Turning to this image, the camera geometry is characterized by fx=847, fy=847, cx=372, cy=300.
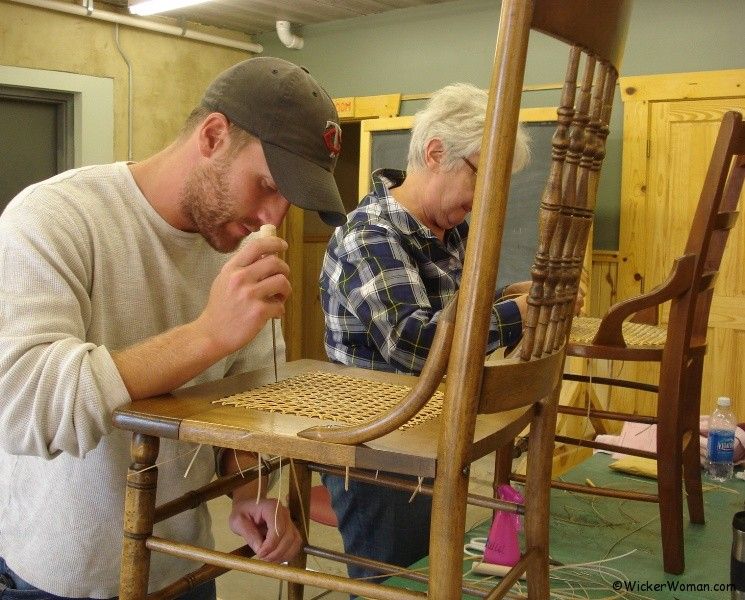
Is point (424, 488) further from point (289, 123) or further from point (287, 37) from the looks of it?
point (287, 37)

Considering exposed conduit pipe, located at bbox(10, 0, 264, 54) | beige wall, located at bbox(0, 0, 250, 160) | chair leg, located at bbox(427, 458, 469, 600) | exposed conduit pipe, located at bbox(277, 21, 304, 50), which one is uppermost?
exposed conduit pipe, located at bbox(277, 21, 304, 50)

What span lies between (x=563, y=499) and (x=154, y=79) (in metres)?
4.07

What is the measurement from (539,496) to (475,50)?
4.34 m

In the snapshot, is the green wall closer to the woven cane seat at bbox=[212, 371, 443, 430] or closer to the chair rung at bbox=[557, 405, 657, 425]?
the chair rung at bbox=[557, 405, 657, 425]

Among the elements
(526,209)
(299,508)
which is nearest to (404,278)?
(299,508)

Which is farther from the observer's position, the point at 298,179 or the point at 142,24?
the point at 142,24

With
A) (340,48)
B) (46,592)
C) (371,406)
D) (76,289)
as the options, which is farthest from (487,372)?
(340,48)

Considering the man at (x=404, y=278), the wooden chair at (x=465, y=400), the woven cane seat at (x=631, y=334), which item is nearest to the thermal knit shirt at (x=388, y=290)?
the man at (x=404, y=278)

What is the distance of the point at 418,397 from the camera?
77 centimetres

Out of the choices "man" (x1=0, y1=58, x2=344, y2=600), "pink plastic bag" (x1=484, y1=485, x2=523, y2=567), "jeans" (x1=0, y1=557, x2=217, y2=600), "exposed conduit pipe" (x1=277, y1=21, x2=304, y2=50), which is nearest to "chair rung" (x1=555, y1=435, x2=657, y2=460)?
"pink plastic bag" (x1=484, y1=485, x2=523, y2=567)

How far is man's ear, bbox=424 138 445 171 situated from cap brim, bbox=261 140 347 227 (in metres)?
0.76

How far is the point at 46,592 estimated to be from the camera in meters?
1.16

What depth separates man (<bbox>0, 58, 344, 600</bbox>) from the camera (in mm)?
901

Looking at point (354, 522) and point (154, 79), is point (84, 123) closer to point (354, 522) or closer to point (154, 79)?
point (154, 79)
